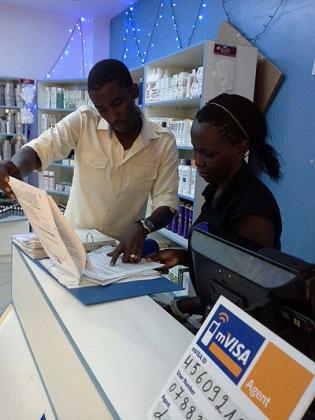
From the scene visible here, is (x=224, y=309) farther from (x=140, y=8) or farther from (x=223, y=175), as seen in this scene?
Answer: (x=140, y=8)

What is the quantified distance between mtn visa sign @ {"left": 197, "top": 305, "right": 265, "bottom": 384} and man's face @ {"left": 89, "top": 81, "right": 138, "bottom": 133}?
3.43ft

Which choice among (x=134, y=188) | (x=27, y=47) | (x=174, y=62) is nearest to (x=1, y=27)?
(x=27, y=47)

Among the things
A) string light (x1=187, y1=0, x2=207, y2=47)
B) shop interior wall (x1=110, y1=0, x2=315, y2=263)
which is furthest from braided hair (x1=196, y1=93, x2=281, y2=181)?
string light (x1=187, y1=0, x2=207, y2=47)

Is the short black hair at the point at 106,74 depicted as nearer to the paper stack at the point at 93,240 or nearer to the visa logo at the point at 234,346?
the paper stack at the point at 93,240

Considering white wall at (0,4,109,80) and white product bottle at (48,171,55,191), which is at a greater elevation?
white wall at (0,4,109,80)

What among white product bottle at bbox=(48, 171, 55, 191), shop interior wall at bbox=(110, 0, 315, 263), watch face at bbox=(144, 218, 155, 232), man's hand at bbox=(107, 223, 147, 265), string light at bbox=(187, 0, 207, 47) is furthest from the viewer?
white product bottle at bbox=(48, 171, 55, 191)

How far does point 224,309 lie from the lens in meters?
0.60

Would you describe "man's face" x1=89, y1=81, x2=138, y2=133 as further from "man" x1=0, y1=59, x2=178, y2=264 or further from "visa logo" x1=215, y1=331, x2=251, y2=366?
"visa logo" x1=215, y1=331, x2=251, y2=366

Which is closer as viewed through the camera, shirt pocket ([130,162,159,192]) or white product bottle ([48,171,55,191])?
shirt pocket ([130,162,159,192])

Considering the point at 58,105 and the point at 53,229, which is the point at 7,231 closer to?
the point at 58,105

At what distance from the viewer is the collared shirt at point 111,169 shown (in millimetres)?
1668

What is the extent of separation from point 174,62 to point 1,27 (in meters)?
3.05

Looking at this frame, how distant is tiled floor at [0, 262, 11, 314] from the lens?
3083 millimetres

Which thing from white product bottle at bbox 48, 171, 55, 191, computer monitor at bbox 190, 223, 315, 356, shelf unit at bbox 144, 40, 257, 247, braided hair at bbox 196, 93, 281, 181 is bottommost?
white product bottle at bbox 48, 171, 55, 191
